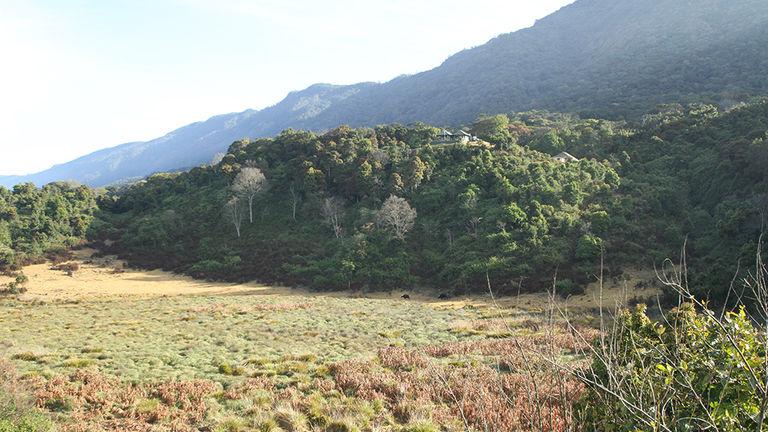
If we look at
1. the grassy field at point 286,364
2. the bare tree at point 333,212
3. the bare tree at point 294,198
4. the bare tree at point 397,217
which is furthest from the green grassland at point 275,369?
the bare tree at point 294,198

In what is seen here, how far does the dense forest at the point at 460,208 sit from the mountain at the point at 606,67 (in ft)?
118

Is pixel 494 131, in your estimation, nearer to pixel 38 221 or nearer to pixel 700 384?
pixel 700 384

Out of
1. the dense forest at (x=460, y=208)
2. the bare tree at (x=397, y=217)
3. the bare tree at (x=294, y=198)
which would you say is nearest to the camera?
the dense forest at (x=460, y=208)

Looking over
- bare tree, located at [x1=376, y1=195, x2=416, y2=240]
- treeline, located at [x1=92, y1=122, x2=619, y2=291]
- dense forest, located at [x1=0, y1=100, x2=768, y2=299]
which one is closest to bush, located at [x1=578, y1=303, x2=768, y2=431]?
dense forest, located at [x1=0, y1=100, x2=768, y2=299]

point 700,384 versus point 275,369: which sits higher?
point 700,384

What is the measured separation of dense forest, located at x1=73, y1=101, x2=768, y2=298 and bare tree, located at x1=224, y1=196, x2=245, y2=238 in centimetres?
15

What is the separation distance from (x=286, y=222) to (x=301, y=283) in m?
12.6

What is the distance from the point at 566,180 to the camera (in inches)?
1555

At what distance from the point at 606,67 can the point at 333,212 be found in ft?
386

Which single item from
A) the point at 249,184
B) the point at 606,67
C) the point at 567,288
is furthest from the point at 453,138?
the point at 606,67

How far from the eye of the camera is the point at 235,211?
45.3m

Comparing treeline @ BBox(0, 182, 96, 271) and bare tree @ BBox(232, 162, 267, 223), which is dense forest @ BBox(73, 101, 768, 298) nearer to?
bare tree @ BBox(232, 162, 267, 223)

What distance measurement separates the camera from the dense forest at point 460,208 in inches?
1220

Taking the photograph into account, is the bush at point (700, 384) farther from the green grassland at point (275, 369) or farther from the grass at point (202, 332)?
the grass at point (202, 332)
